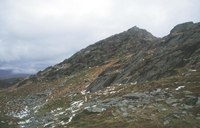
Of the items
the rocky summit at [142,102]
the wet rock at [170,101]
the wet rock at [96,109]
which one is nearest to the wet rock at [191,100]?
the rocky summit at [142,102]

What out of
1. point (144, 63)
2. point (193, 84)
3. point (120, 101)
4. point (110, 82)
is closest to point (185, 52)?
point (144, 63)

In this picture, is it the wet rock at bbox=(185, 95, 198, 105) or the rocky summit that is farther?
the wet rock at bbox=(185, 95, 198, 105)

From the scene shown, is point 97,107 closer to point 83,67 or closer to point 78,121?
point 78,121

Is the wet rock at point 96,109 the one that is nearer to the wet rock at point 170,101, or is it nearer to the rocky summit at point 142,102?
the rocky summit at point 142,102

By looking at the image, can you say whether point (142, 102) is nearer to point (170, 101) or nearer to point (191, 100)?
point (170, 101)

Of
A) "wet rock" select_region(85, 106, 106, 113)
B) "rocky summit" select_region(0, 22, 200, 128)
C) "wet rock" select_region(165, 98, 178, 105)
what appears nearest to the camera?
"rocky summit" select_region(0, 22, 200, 128)

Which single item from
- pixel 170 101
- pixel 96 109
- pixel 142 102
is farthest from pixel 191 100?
pixel 96 109

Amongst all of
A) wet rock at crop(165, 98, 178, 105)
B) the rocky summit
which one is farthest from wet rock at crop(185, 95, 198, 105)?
wet rock at crop(165, 98, 178, 105)

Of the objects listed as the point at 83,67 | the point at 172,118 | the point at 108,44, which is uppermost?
the point at 108,44

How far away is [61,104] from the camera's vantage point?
195ft

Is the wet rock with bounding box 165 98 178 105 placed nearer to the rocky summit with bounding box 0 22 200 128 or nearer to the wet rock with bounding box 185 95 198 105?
the rocky summit with bounding box 0 22 200 128

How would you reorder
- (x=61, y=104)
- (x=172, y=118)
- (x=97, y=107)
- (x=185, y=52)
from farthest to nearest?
(x=185, y=52), (x=61, y=104), (x=97, y=107), (x=172, y=118)

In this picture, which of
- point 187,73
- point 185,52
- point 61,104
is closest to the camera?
point 187,73

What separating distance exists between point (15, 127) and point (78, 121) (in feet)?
33.4
